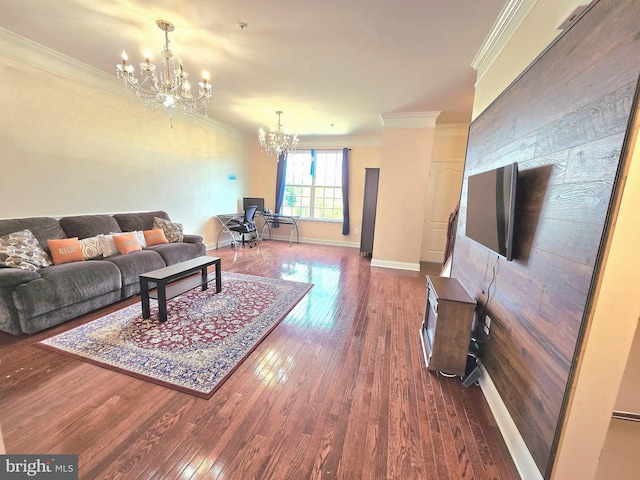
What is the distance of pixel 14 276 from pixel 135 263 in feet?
3.24

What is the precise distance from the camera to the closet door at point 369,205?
17.5 feet

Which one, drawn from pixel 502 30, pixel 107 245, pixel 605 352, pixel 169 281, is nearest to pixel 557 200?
pixel 605 352

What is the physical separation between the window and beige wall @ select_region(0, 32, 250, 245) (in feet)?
8.32

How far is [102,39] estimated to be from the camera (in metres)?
2.55

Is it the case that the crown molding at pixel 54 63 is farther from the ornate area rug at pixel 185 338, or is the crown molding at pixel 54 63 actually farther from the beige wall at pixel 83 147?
the ornate area rug at pixel 185 338

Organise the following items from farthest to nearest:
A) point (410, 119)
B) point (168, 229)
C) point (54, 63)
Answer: point (410, 119)
point (168, 229)
point (54, 63)

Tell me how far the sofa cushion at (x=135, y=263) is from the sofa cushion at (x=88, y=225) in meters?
0.45

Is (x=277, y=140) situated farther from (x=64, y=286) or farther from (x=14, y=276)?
(x=14, y=276)

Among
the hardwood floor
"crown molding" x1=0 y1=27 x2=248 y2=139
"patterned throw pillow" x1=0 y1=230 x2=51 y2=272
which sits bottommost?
the hardwood floor

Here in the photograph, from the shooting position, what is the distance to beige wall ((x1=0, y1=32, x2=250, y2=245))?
2.66 m

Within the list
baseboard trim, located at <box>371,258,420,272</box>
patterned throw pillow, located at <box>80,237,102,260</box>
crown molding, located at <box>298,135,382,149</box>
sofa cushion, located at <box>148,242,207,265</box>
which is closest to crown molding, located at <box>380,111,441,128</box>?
crown molding, located at <box>298,135,382,149</box>

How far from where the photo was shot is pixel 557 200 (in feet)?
3.99

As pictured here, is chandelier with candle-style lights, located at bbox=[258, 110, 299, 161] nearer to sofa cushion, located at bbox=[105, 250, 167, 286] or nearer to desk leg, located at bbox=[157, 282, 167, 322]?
sofa cushion, located at bbox=[105, 250, 167, 286]

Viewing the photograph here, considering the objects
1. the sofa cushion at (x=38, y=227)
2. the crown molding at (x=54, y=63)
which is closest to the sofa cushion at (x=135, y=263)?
the sofa cushion at (x=38, y=227)
